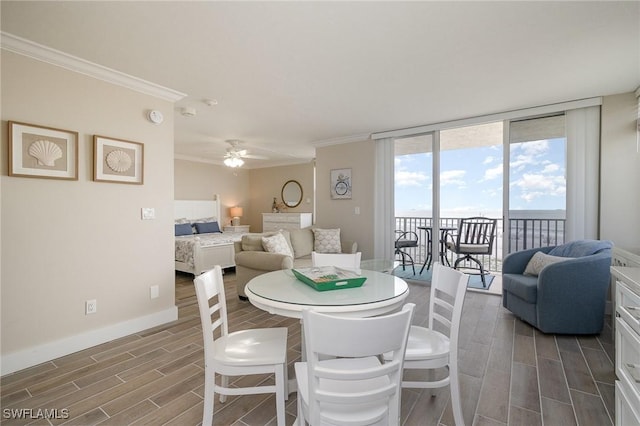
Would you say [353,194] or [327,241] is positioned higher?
[353,194]

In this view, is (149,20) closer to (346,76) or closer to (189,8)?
(189,8)

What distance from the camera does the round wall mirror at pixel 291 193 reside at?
7.61m

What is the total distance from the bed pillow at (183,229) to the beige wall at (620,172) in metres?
6.27

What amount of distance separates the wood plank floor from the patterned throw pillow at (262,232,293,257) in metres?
1.20

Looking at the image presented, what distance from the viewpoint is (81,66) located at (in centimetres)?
238

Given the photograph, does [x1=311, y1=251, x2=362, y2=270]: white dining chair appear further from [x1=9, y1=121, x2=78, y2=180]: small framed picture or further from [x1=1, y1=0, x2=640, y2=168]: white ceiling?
[x1=9, y1=121, x2=78, y2=180]: small framed picture

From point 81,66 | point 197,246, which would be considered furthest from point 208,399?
point 197,246

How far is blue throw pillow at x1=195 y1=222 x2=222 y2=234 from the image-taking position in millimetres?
6223

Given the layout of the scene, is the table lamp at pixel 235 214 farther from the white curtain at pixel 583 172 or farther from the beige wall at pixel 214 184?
the white curtain at pixel 583 172

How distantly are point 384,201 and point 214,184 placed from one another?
4732mm

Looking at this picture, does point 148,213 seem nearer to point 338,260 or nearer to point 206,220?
point 338,260

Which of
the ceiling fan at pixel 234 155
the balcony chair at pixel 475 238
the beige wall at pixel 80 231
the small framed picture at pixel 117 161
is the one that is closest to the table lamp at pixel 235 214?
the ceiling fan at pixel 234 155

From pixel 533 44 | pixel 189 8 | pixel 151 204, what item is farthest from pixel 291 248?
Result: pixel 533 44

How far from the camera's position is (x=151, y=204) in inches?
114
